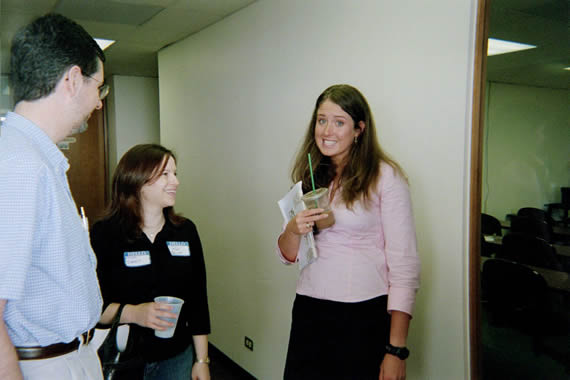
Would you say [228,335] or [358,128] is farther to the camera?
[228,335]

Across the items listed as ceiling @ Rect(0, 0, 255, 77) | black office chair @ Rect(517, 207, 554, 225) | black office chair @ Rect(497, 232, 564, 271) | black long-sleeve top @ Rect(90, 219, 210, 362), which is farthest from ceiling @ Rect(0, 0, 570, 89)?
black long-sleeve top @ Rect(90, 219, 210, 362)

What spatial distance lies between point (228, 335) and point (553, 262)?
9.12ft

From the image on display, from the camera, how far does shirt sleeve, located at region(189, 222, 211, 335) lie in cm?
189

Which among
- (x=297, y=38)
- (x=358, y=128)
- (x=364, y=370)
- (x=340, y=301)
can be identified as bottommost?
(x=364, y=370)

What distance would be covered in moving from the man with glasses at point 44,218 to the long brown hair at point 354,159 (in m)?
0.92

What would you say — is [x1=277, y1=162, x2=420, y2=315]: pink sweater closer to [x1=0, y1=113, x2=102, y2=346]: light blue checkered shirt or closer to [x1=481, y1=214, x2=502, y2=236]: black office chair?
[x1=481, y1=214, x2=502, y2=236]: black office chair

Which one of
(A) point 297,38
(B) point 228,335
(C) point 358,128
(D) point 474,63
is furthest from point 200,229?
(D) point 474,63

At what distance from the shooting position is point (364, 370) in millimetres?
1674

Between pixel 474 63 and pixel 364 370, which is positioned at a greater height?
pixel 474 63

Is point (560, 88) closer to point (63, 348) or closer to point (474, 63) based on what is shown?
point (474, 63)

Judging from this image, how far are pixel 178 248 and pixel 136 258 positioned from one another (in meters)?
0.16

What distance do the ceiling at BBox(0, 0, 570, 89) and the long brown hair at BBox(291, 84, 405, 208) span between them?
Result: 0.50 m

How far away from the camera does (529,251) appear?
5.59 feet

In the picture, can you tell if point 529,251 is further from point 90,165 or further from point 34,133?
point 90,165
